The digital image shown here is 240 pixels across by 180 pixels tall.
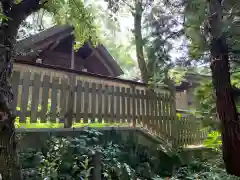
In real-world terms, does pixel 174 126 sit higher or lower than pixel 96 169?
higher

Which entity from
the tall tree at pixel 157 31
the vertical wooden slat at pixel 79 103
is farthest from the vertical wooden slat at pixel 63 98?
the tall tree at pixel 157 31

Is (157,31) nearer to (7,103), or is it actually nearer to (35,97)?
(35,97)

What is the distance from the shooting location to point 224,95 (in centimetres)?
413

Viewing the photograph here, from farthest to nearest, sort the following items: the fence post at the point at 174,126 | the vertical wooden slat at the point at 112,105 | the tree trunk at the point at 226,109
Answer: the fence post at the point at 174,126
the vertical wooden slat at the point at 112,105
the tree trunk at the point at 226,109

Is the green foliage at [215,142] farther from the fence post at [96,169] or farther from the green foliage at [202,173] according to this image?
the fence post at [96,169]

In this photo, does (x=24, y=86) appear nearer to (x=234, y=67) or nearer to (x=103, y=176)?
(x=103, y=176)

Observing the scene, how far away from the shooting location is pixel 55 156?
3.10 meters

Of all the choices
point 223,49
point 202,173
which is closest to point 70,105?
point 202,173

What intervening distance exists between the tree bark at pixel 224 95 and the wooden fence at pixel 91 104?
165 cm

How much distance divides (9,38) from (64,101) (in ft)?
6.00

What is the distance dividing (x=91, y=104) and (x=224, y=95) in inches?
102

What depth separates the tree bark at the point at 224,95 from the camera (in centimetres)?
397

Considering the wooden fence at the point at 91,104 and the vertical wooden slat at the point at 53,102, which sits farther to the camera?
the vertical wooden slat at the point at 53,102

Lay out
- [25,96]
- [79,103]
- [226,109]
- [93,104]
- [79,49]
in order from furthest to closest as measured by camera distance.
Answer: [79,49]
[93,104]
[79,103]
[226,109]
[25,96]
